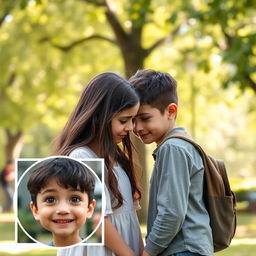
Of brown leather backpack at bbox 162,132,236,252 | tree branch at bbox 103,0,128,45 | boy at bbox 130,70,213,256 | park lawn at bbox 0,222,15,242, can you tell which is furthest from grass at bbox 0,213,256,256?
boy at bbox 130,70,213,256

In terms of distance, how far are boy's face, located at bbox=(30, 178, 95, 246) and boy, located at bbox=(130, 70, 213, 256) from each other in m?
0.55

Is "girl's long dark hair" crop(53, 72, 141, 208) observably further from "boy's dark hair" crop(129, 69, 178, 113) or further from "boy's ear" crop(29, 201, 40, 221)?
"boy's ear" crop(29, 201, 40, 221)

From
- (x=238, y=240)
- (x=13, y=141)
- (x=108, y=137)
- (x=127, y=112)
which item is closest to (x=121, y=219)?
(x=108, y=137)

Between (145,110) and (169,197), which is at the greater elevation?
(145,110)

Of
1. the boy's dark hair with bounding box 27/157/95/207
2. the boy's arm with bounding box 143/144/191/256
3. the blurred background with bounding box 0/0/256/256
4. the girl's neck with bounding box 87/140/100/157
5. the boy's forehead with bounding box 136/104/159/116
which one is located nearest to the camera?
the boy's dark hair with bounding box 27/157/95/207

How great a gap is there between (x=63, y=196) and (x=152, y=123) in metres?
0.83

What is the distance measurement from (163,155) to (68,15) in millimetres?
18499

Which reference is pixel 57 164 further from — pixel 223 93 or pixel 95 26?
pixel 223 93

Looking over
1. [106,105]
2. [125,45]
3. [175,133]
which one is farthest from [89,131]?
[125,45]

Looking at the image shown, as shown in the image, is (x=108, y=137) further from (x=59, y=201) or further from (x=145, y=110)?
(x=59, y=201)

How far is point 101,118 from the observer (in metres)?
3.46

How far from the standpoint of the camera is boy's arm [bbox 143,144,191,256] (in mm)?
3395

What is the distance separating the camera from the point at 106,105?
Answer: 3451 mm

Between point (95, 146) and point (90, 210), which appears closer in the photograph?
point (90, 210)
